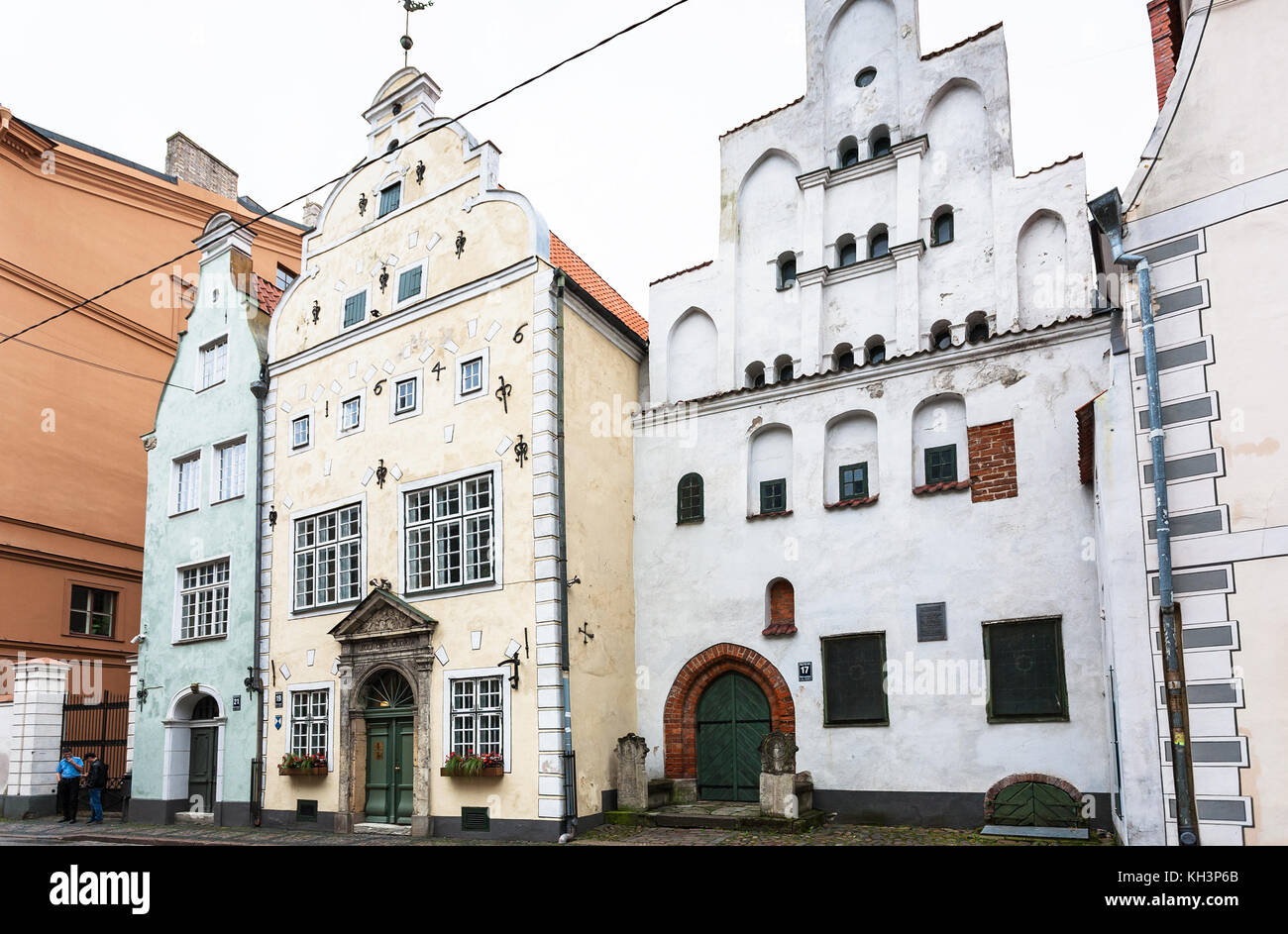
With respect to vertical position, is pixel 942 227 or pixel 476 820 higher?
pixel 942 227

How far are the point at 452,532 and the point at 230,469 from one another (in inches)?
286

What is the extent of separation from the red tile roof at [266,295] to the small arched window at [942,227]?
46.8ft

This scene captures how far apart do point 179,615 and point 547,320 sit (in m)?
11.6

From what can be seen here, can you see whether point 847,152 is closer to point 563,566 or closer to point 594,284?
point 594,284

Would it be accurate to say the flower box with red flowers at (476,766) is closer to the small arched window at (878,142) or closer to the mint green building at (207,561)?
the mint green building at (207,561)

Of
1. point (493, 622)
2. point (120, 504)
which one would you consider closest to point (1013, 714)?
point (493, 622)

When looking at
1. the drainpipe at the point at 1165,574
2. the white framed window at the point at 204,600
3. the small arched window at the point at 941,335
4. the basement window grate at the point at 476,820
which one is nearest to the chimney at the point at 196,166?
the white framed window at the point at 204,600

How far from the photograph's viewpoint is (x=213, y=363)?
24547mm

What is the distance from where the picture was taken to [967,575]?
16172 millimetres

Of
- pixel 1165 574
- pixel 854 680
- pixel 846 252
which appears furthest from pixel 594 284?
pixel 1165 574

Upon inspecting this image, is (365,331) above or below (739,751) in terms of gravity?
above

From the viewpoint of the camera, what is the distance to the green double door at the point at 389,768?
18.8m
